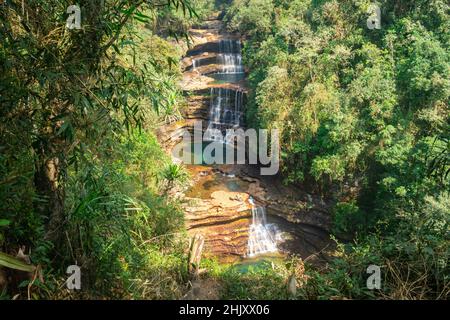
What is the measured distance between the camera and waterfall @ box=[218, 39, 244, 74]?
22.8 metres

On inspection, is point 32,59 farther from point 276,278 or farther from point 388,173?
point 388,173

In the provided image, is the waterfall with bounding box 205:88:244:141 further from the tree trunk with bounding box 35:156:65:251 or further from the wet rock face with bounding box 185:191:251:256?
the tree trunk with bounding box 35:156:65:251

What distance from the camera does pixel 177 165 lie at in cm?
1041

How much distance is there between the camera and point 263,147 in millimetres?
14758

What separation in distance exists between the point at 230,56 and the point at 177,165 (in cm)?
1480

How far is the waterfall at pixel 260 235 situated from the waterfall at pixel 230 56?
41.3ft

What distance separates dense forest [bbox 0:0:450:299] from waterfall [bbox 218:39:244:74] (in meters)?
2.70

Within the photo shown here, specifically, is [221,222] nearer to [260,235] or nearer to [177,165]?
[260,235]

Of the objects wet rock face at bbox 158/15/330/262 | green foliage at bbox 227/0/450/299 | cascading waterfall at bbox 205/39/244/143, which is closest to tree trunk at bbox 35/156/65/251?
green foliage at bbox 227/0/450/299

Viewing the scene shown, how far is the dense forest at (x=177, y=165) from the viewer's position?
8.80 feet

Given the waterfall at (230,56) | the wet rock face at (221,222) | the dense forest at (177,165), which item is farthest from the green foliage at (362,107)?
the waterfall at (230,56)

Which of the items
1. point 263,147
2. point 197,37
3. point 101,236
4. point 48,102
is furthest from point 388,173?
point 197,37

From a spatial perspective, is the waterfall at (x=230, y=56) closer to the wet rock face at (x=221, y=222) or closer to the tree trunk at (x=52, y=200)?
the wet rock face at (x=221, y=222)

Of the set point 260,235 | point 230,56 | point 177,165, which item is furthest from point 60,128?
point 230,56
